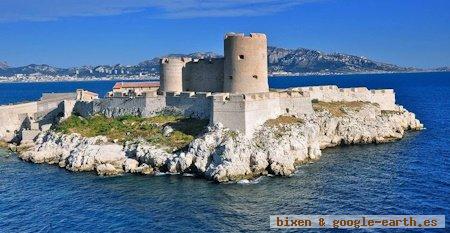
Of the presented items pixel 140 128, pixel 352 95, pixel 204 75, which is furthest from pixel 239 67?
pixel 352 95

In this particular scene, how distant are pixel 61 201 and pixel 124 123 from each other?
55.2ft

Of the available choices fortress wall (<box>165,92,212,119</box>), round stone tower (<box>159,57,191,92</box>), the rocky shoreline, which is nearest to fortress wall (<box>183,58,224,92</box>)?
round stone tower (<box>159,57,191,92</box>)

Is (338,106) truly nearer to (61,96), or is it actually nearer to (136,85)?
(136,85)

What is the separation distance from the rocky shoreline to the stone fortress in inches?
63.2

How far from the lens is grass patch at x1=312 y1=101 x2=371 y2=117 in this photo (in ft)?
176

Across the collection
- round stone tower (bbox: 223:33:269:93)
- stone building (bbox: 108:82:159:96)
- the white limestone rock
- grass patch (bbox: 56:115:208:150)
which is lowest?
the white limestone rock

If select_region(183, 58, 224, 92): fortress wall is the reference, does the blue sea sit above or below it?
below

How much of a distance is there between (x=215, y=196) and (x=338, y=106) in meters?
24.9

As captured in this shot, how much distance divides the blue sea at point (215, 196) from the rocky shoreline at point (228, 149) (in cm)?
133

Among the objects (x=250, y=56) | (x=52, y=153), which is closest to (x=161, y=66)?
(x=250, y=56)

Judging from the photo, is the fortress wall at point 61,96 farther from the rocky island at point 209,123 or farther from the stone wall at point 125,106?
the stone wall at point 125,106

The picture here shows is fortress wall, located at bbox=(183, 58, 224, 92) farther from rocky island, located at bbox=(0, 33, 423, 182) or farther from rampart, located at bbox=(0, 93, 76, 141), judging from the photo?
Answer: rampart, located at bbox=(0, 93, 76, 141)

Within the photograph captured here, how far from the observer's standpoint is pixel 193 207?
110 feet

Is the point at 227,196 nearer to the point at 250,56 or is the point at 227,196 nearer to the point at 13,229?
the point at 13,229
